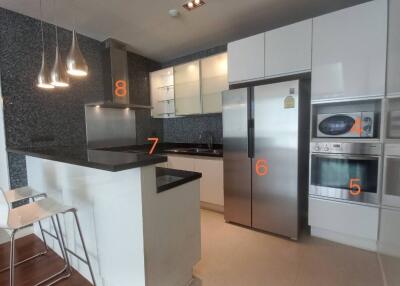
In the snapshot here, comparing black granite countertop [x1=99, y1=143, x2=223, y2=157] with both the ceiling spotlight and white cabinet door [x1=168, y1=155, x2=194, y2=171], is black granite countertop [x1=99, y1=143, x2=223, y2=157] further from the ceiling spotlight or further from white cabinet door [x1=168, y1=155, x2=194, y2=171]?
the ceiling spotlight

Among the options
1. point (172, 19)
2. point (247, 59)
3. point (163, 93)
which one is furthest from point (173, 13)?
point (163, 93)

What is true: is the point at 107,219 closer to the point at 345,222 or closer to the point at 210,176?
the point at 210,176

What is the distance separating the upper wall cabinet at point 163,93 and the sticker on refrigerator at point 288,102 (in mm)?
1945

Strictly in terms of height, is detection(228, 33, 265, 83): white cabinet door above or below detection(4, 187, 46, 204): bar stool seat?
above

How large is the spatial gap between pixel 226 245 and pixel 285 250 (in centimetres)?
57

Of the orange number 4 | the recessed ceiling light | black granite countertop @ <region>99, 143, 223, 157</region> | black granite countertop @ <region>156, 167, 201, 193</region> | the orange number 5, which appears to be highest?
Result: the recessed ceiling light

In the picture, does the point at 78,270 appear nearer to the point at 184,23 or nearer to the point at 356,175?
the point at 356,175

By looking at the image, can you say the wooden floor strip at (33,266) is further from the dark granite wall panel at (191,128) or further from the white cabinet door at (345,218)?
the dark granite wall panel at (191,128)

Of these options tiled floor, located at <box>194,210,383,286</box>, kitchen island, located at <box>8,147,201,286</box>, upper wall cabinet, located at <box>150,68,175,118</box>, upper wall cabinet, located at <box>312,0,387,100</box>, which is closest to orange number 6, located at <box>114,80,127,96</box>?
upper wall cabinet, located at <box>150,68,175,118</box>

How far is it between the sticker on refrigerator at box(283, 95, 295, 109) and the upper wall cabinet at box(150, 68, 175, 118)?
195 centimetres

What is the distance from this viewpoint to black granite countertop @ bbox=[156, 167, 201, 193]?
A: 1284 millimetres

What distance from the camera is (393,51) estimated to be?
1.67 m

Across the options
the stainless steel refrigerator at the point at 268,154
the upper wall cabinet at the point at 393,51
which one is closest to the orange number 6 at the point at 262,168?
the stainless steel refrigerator at the point at 268,154

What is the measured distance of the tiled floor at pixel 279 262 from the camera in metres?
1.56
